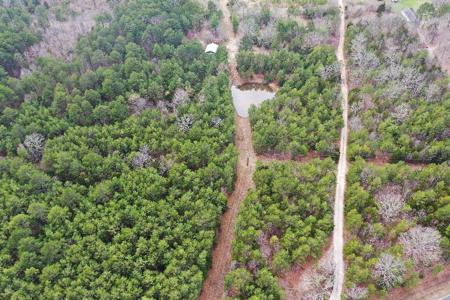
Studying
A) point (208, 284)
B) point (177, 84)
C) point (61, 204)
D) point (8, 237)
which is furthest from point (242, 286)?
point (177, 84)

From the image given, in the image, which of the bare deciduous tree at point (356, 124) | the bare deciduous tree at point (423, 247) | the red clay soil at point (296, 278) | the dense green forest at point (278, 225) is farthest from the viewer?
the bare deciduous tree at point (356, 124)

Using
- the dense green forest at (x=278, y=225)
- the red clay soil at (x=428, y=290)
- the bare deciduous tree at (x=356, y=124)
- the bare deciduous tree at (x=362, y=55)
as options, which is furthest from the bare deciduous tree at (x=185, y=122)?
the red clay soil at (x=428, y=290)

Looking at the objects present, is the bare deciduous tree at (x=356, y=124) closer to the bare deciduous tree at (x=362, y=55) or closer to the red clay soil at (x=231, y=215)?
the bare deciduous tree at (x=362, y=55)

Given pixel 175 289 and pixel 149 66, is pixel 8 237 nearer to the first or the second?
pixel 175 289

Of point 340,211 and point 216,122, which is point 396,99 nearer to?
point 340,211

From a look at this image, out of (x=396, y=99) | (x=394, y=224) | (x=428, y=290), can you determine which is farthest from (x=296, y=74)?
(x=428, y=290)
